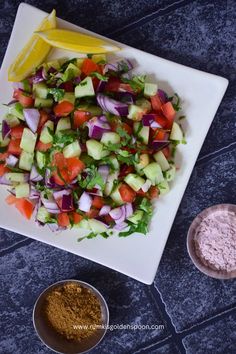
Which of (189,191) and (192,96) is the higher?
(192,96)

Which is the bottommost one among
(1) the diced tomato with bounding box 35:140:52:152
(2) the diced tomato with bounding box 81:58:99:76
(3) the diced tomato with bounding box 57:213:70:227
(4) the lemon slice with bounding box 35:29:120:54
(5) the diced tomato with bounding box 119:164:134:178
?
(3) the diced tomato with bounding box 57:213:70:227

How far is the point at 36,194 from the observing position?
74.8 inches

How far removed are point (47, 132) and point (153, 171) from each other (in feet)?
1.25

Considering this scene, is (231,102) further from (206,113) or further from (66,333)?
(66,333)

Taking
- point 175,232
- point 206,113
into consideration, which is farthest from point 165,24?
point 175,232

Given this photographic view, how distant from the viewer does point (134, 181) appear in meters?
1.83

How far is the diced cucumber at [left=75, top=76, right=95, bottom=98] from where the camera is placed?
178 centimetres

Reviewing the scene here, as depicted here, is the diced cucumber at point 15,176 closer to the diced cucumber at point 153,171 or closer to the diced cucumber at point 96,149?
the diced cucumber at point 96,149

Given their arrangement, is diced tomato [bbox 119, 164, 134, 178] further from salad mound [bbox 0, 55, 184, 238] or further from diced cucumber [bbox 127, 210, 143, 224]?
diced cucumber [bbox 127, 210, 143, 224]

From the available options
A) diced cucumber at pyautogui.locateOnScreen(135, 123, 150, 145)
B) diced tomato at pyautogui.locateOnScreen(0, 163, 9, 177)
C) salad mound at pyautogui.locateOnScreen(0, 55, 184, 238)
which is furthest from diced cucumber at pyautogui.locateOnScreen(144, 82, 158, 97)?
diced tomato at pyautogui.locateOnScreen(0, 163, 9, 177)

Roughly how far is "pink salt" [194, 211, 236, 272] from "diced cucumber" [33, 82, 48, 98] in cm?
79

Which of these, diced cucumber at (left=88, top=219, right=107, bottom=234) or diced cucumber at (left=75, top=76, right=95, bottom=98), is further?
diced cucumber at (left=88, top=219, right=107, bottom=234)

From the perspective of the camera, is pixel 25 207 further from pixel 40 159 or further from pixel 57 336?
pixel 57 336

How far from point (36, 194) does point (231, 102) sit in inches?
33.2
